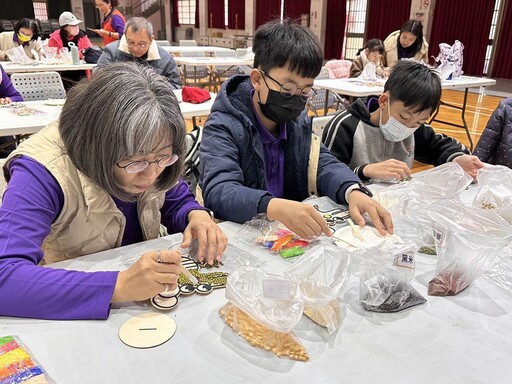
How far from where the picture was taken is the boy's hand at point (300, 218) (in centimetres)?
120

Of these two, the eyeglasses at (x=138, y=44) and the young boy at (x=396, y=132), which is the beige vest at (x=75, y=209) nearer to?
the young boy at (x=396, y=132)

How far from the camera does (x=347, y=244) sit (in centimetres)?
123

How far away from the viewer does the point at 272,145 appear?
1.72m

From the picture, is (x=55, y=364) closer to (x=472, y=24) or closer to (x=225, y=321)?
(x=225, y=321)

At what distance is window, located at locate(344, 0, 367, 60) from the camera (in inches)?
431

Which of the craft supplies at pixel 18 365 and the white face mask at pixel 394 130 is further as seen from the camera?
the white face mask at pixel 394 130

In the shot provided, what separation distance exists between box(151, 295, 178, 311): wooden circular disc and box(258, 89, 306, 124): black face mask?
86 cm

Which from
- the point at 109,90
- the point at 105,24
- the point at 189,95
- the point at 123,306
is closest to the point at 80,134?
the point at 109,90

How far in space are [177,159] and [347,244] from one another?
545mm

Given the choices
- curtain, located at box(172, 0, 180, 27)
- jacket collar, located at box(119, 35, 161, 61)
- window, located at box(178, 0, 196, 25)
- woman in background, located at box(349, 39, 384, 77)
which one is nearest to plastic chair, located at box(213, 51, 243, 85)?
woman in background, located at box(349, 39, 384, 77)

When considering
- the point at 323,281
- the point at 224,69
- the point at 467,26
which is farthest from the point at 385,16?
the point at 323,281

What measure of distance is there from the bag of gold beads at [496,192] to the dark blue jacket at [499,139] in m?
0.90

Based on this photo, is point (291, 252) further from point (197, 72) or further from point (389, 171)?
point (197, 72)

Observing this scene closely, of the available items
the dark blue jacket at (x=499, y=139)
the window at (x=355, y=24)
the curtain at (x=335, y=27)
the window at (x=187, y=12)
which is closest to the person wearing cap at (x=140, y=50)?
the dark blue jacket at (x=499, y=139)
